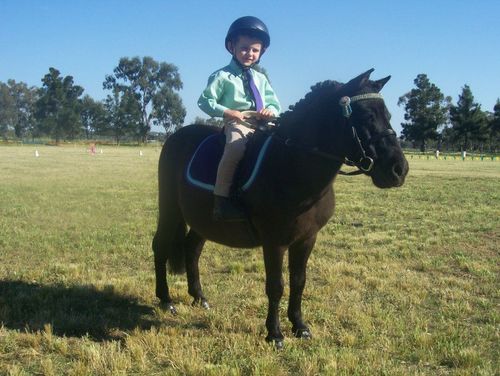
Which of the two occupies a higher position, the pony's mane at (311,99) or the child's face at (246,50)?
the child's face at (246,50)

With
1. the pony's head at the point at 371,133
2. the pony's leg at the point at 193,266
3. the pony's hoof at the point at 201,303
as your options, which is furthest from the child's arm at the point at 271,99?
the pony's hoof at the point at 201,303

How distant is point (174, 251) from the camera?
19.5 ft

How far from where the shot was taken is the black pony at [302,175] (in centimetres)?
362

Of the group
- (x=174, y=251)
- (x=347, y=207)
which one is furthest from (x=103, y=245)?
(x=347, y=207)

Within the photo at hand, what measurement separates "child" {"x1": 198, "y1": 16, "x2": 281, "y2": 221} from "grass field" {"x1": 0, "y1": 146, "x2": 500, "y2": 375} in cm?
135

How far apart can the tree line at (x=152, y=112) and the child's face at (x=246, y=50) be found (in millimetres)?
88881


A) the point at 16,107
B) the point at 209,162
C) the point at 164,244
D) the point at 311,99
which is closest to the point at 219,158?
the point at 209,162

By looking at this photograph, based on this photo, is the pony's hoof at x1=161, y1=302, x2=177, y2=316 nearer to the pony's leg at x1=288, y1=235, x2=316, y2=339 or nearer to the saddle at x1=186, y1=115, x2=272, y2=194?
the pony's leg at x1=288, y1=235, x2=316, y2=339

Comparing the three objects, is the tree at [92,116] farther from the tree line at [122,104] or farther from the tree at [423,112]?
the tree at [423,112]

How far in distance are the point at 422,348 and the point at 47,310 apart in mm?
4033

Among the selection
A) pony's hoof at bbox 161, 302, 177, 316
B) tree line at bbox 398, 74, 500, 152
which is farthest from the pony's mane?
tree line at bbox 398, 74, 500, 152

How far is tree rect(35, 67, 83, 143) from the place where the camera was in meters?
102

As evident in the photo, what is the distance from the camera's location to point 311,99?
412 centimetres

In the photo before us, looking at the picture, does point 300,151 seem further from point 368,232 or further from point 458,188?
point 458,188
